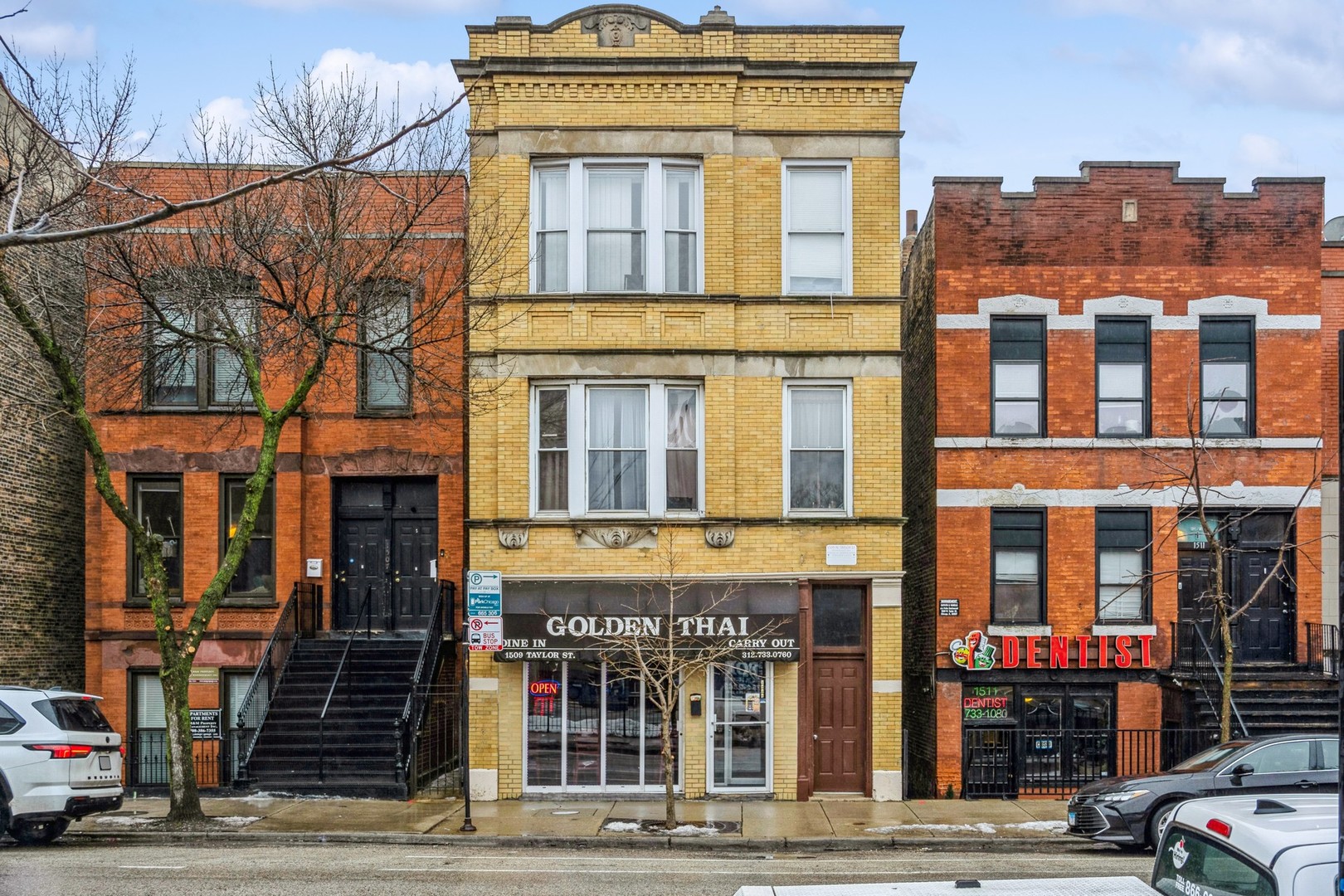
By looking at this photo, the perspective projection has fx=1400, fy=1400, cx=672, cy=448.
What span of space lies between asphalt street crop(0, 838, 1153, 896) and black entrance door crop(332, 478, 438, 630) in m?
7.71

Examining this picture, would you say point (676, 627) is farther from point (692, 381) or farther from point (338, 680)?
point (338, 680)

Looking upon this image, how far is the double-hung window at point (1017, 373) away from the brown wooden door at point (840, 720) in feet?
15.3

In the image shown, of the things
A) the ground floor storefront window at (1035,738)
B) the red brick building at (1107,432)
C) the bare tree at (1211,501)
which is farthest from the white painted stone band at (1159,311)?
the ground floor storefront window at (1035,738)

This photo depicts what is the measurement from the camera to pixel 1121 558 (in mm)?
22203

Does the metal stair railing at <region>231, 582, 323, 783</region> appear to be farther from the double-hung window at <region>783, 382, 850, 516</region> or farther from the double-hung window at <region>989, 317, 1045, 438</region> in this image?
the double-hung window at <region>989, 317, 1045, 438</region>

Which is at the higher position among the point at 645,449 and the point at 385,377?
the point at 385,377

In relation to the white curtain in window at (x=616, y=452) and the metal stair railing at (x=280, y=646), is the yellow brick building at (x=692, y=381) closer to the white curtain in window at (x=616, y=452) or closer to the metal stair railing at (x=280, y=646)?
the white curtain in window at (x=616, y=452)

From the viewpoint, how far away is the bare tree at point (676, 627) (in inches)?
772

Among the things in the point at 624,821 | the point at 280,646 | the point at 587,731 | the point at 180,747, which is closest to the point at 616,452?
the point at 587,731

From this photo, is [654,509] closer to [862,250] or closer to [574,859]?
[862,250]

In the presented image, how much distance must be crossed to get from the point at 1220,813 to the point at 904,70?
54.7ft

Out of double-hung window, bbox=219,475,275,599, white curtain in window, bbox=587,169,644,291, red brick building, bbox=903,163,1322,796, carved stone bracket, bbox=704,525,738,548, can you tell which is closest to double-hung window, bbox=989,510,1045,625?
red brick building, bbox=903,163,1322,796

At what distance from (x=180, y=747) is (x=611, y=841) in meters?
5.60

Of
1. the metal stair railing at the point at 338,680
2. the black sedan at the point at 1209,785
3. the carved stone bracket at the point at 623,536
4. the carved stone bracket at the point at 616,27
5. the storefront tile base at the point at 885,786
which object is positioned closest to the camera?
the black sedan at the point at 1209,785
